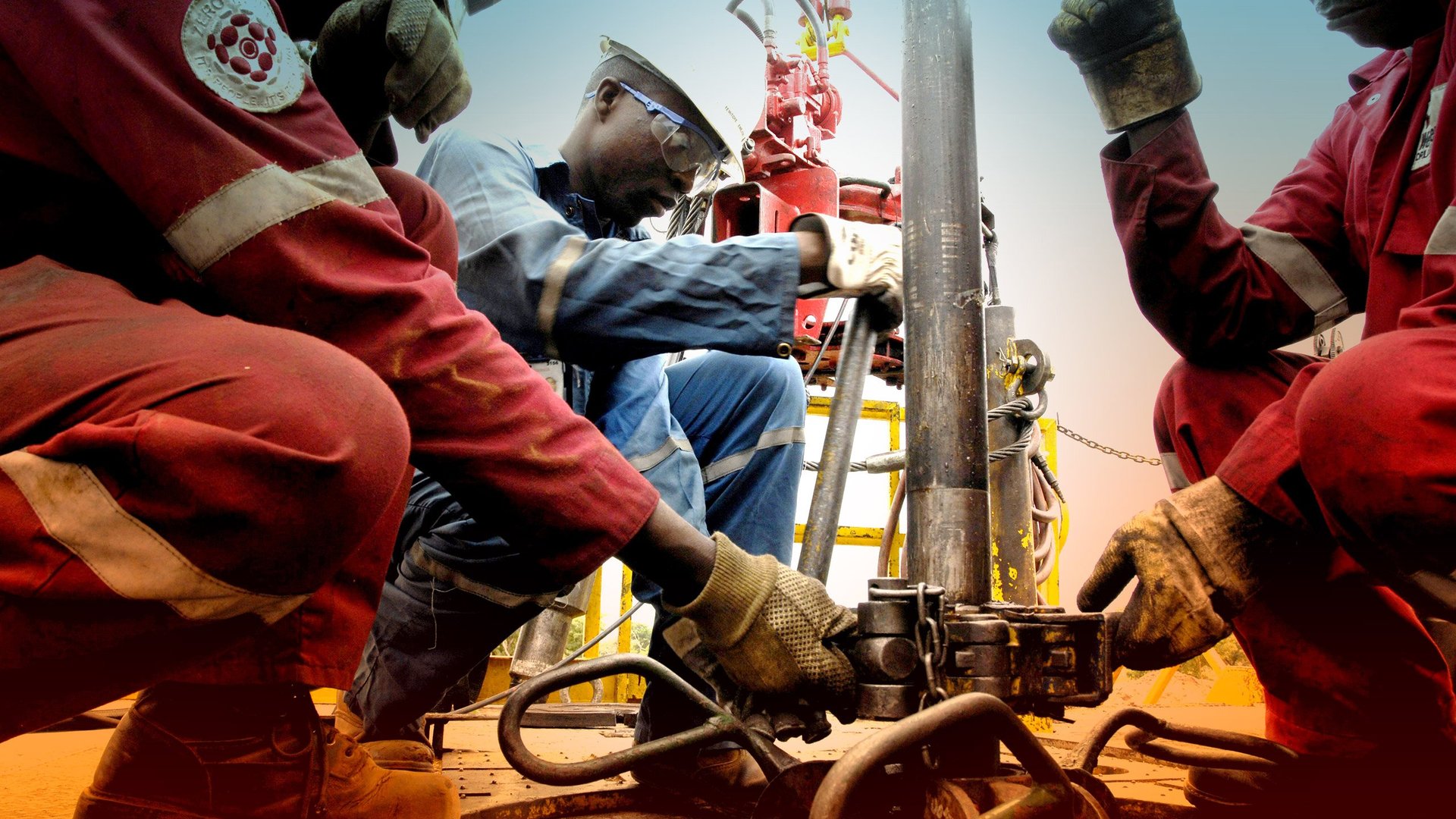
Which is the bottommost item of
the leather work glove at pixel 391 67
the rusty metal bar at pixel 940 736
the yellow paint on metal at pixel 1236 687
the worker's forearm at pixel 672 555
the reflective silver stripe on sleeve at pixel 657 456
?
the yellow paint on metal at pixel 1236 687

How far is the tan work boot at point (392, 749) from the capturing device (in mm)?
1687

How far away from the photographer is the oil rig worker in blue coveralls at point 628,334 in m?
1.51

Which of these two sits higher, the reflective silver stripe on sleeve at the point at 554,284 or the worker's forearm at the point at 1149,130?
the worker's forearm at the point at 1149,130

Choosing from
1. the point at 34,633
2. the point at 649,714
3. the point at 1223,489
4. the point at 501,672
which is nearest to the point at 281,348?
the point at 34,633

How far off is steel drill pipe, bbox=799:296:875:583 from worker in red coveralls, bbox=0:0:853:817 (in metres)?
0.24

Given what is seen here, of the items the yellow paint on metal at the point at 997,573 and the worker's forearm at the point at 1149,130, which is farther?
the yellow paint on metal at the point at 997,573

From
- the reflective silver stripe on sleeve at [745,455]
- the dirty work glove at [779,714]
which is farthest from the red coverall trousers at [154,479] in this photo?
the reflective silver stripe on sleeve at [745,455]

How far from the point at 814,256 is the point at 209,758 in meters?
1.11

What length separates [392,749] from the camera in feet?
5.59

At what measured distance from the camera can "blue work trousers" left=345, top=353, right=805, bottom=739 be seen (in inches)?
63.7

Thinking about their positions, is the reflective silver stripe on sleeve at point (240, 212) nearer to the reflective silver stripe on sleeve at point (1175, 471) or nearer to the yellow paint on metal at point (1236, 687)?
the reflective silver stripe on sleeve at point (1175, 471)

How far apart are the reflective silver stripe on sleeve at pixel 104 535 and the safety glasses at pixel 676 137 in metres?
1.60

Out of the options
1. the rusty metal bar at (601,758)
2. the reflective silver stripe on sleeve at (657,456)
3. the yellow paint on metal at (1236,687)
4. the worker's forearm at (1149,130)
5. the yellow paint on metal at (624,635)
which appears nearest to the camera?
the rusty metal bar at (601,758)

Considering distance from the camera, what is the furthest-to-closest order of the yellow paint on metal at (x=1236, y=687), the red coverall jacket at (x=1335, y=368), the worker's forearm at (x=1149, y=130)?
the yellow paint on metal at (x=1236, y=687)
the worker's forearm at (x=1149, y=130)
the red coverall jacket at (x=1335, y=368)
